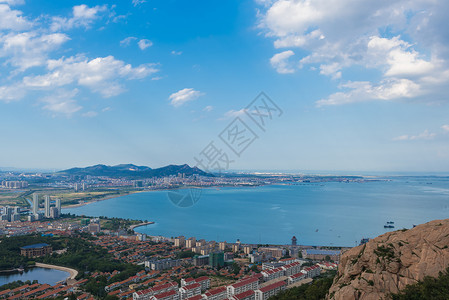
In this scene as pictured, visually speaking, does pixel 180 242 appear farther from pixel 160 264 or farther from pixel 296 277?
pixel 296 277

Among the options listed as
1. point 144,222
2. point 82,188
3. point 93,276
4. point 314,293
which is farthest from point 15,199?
point 314,293

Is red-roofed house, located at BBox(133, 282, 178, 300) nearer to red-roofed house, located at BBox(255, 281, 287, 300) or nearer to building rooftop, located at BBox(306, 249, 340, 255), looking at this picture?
red-roofed house, located at BBox(255, 281, 287, 300)

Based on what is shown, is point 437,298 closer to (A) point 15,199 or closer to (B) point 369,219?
(B) point 369,219

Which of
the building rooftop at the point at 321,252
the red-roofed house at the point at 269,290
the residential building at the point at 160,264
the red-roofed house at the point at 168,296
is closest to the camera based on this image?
the red-roofed house at the point at 168,296

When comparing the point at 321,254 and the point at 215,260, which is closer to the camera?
the point at 215,260

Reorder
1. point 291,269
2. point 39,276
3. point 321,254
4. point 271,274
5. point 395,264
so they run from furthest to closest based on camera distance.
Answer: point 321,254 → point 39,276 → point 291,269 → point 271,274 → point 395,264

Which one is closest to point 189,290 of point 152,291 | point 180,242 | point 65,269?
point 152,291

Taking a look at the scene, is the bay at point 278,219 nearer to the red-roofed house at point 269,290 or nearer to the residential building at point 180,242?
the residential building at point 180,242

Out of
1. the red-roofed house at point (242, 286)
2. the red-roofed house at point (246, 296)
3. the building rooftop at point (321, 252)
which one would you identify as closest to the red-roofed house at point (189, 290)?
the red-roofed house at point (242, 286)

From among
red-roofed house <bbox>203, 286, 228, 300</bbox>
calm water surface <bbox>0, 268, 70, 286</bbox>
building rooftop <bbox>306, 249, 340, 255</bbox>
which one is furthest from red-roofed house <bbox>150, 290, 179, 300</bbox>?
building rooftop <bbox>306, 249, 340, 255</bbox>
